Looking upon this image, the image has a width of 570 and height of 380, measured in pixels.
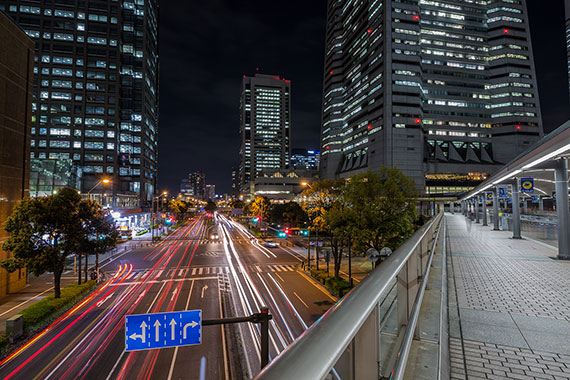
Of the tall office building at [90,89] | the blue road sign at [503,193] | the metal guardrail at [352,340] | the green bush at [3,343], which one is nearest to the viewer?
the metal guardrail at [352,340]

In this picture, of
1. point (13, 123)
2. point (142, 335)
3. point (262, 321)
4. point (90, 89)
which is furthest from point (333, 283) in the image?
point (90, 89)

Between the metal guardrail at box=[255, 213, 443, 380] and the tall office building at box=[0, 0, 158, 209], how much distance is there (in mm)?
95248

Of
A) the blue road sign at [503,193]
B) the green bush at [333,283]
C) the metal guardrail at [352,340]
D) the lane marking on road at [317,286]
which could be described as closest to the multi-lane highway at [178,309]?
the lane marking on road at [317,286]

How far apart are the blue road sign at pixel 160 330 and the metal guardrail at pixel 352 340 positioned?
221 inches

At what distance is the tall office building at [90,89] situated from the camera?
89562 millimetres

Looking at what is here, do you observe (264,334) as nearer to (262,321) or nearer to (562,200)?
(262,321)

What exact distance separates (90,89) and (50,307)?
96.6 metres

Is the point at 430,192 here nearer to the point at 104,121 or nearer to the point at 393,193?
the point at 393,193

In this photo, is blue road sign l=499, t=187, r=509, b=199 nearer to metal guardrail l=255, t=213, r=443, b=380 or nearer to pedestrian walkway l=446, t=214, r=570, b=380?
pedestrian walkway l=446, t=214, r=570, b=380

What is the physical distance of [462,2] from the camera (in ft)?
372

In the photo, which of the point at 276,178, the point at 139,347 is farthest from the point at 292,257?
the point at 276,178

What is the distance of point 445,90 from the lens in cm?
11056

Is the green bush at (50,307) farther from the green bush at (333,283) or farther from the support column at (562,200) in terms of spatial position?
the support column at (562,200)

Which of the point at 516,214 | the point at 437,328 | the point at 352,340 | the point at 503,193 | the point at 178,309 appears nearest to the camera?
the point at 352,340
